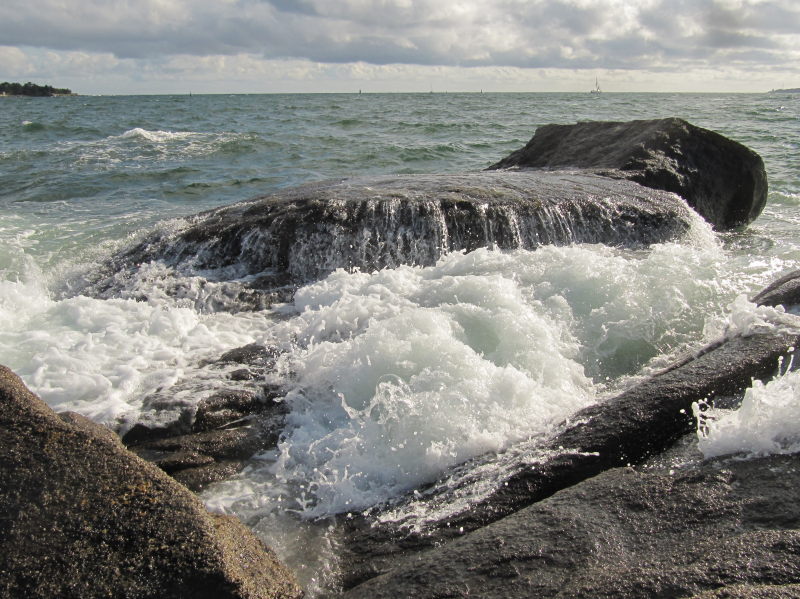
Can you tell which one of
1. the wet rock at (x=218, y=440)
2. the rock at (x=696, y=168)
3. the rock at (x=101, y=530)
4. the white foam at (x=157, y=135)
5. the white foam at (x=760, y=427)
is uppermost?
the white foam at (x=157, y=135)

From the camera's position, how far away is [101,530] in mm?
2484

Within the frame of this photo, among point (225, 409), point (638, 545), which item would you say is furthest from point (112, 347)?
point (638, 545)

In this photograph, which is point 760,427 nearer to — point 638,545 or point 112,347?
point 638,545

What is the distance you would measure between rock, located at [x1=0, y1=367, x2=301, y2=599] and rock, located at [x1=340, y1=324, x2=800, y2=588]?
51 centimetres

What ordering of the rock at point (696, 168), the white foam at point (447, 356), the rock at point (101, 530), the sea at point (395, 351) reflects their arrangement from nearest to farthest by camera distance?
the rock at point (101, 530), the sea at point (395, 351), the white foam at point (447, 356), the rock at point (696, 168)

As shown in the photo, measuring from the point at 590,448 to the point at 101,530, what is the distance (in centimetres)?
254

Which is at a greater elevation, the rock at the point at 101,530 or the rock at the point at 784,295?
the rock at the point at 784,295

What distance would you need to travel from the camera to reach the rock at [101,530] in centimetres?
237

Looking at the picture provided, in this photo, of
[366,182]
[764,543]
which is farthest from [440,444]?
[366,182]

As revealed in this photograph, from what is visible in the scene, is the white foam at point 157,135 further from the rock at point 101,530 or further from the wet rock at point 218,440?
the rock at point 101,530

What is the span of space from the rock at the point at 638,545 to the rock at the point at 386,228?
5.64 metres

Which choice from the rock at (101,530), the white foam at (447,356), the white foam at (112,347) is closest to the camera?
the rock at (101,530)

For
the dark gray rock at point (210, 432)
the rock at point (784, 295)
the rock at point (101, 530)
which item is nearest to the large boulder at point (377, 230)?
the dark gray rock at point (210, 432)

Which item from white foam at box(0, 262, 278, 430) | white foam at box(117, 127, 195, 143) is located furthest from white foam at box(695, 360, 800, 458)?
white foam at box(117, 127, 195, 143)
